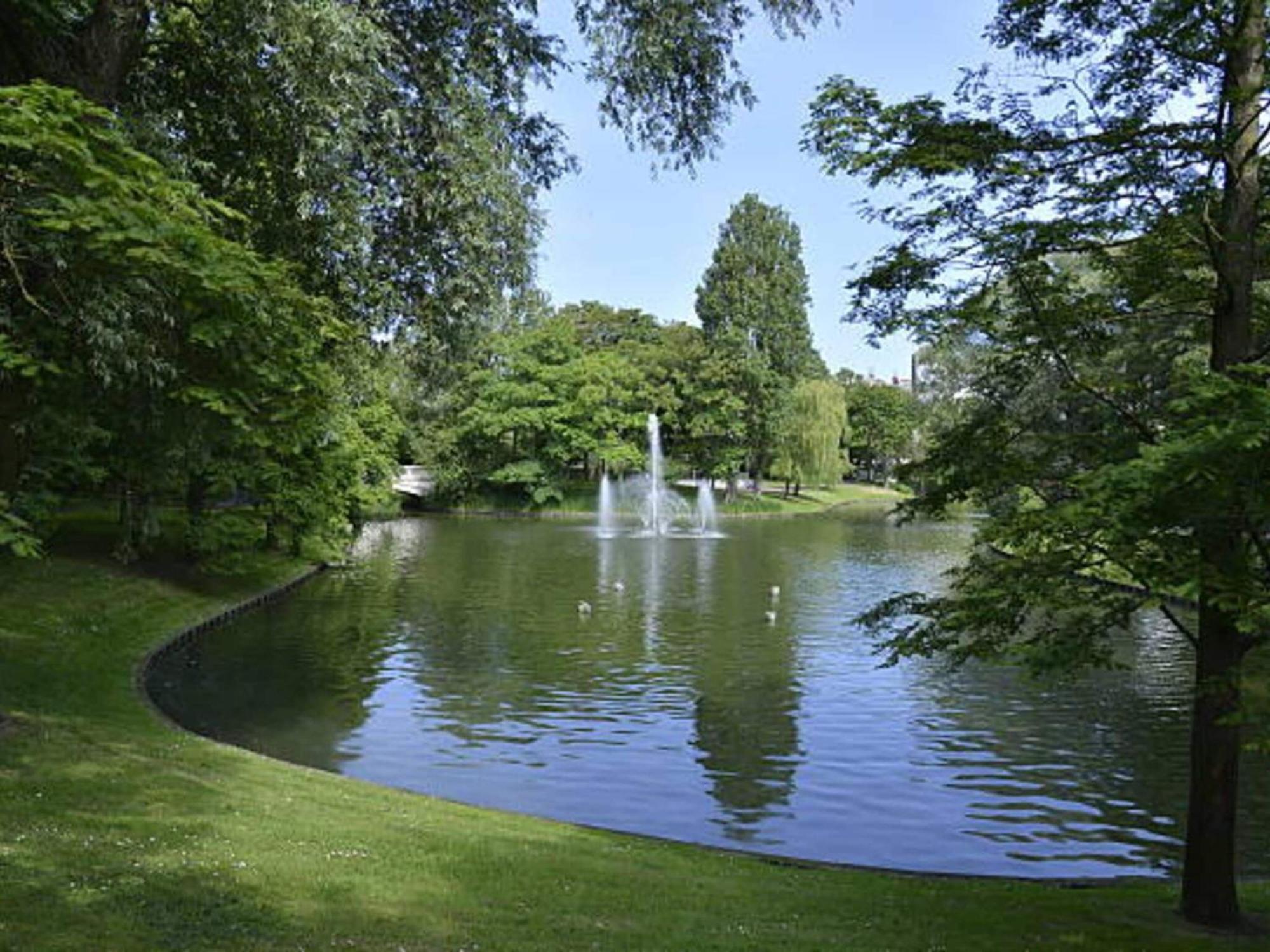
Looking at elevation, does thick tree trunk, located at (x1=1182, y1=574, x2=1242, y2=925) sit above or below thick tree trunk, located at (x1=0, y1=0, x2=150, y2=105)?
below

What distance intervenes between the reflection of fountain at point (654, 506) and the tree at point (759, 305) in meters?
6.95

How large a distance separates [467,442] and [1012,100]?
201ft

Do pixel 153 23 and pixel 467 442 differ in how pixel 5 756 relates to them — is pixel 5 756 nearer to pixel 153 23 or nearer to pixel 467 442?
pixel 153 23

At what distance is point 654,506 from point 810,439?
22592 millimetres

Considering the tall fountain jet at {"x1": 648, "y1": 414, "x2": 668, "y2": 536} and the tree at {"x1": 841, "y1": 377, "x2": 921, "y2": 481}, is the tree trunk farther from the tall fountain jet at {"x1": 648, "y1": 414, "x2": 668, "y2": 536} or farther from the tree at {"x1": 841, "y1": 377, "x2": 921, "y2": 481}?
the tree at {"x1": 841, "y1": 377, "x2": 921, "y2": 481}

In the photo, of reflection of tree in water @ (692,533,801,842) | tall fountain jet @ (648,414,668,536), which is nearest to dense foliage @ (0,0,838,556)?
reflection of tree in water @ (692,533,801,842)

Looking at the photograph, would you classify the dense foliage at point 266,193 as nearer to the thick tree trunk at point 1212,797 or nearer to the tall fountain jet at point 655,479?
the thick tree trunk at point 1212,797

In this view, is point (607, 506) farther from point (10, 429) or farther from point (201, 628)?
point (10, 429)

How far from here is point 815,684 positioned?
18656 mm

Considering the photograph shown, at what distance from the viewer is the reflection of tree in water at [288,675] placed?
49.7 feet

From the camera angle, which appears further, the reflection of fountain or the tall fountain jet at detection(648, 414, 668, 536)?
the tall fountain jet at detection(648, 414, 668, 536)

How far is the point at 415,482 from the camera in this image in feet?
228

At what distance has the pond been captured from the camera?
39.2 ft

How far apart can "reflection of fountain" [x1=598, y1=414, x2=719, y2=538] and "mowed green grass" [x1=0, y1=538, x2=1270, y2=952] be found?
37881mm
